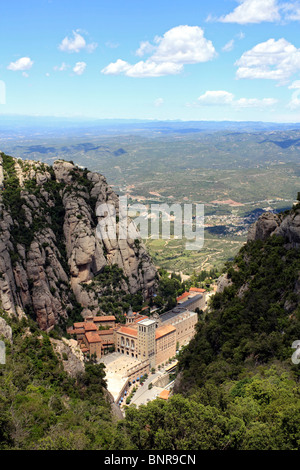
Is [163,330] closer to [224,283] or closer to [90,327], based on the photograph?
[90,327]

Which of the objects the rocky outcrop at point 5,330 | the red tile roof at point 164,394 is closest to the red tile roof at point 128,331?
the red tile roof at point 164,394

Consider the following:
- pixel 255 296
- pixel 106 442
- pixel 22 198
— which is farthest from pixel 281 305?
pixel 22 198

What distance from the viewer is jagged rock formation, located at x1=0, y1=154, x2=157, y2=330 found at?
51188mm

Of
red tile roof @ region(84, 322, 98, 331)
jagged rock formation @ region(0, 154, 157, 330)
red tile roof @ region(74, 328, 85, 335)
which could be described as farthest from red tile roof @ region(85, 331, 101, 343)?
jagged rock formation @ region(0, 154, 157, 330)

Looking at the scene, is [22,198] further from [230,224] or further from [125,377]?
[230,224]

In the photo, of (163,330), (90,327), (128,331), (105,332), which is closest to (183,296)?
(163,330)

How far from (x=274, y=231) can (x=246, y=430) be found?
27082mm

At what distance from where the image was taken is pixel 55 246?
194ft

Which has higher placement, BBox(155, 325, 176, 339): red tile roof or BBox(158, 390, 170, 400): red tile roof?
BBox(155, 325, 176, 339): red tile roof

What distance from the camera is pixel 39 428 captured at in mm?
23297

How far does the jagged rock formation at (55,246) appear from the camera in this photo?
168ft

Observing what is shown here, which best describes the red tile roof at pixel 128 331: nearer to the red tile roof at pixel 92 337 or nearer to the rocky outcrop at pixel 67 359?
the red tile roof at pixel 92 337

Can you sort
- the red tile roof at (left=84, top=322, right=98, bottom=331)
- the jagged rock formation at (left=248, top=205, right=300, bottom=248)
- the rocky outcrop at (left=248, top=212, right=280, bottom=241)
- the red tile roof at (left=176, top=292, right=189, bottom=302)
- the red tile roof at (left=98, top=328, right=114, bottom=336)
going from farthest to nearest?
1. the red tile roof at (left=176, top=292, right=189, bottom=302)
2. the red tile roof at (left=98, top=328, right=114, bottom=336)
3. the red tile roof at (left=84, top=322, right=98, bottom=331)
4. the rocky outcrop at (left=248, top=212, right=280, bottom=241)
5. the jagged rock formation at (left=248, top=205, right=300, bottom=248)

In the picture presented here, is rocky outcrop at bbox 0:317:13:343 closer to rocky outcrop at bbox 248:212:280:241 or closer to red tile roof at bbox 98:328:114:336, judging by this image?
red tile roof at bbox 98:328:114:336
